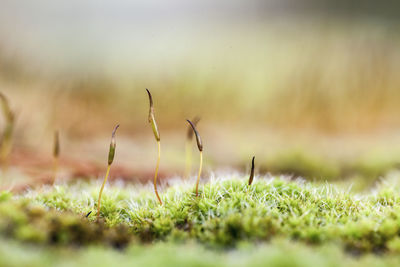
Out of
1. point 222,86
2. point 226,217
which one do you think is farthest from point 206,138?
point 226,217

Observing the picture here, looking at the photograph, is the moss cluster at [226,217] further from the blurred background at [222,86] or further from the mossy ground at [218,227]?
the blurred background at [222,86]

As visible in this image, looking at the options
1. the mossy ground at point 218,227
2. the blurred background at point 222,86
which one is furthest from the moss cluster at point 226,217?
the blurred background at point 222,86

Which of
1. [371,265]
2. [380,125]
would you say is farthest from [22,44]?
[371,265]

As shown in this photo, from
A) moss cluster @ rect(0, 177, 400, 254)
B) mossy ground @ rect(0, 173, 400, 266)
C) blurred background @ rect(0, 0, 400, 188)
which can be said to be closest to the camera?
mossy ground @ rect(0, 173, 400, 266)

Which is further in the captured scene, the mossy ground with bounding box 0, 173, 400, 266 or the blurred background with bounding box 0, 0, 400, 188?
the blurred background with bounding box 0, 0, 400, 188

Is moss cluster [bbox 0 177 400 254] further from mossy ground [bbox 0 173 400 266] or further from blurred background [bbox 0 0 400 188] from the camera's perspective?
blurred background [bbox 0 0 400 188]

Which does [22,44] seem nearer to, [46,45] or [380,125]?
[46,45]

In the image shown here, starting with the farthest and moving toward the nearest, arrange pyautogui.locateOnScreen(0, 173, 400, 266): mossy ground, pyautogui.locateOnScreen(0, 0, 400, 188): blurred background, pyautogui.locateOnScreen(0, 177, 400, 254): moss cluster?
pyautogui.locateOnScreen(0, 0, 400, 188): blurred background < pyautogui.locateOnScreen(0, 177, 400, 254): moss cluster < pyautogui.locateOnScreen(0, 173, 400, 266): mossy ground

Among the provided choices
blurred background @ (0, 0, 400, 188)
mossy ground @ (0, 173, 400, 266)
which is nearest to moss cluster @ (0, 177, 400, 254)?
mossy ground @ (0, 173, 400, 266)
